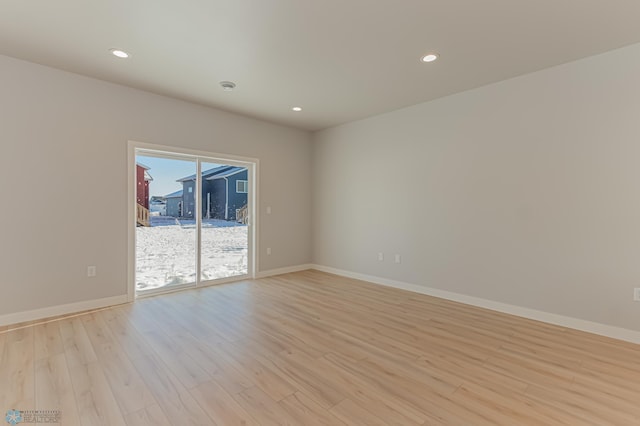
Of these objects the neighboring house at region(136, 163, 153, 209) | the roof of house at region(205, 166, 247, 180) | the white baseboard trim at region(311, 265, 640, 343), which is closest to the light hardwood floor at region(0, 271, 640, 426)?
the white baseboard trim at region(311, 265, 640, 343)

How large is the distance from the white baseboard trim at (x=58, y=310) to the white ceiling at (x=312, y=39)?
277 centimetres

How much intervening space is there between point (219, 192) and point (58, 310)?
2519 mm

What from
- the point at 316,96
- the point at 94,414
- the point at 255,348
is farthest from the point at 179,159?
the point at 94,414

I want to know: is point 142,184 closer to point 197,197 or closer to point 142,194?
point 142,194

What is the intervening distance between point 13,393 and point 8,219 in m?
2.07

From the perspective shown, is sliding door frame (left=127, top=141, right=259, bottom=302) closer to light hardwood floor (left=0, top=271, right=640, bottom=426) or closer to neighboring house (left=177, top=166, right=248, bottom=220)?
neighboring house (left=177, top=166, right=248, bottom=220)

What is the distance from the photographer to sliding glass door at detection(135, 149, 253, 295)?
4.10 m

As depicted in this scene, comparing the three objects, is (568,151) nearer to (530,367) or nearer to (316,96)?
(530,367)

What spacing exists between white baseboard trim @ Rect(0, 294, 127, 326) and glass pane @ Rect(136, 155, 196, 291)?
37 cm

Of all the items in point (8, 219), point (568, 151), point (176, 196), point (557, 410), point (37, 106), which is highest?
point (37, 106)

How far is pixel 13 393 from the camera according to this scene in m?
1.91

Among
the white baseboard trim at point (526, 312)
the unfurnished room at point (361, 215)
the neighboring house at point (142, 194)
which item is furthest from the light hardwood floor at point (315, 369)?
the neighboring house at point (142, 194)

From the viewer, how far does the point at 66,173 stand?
3.39 m

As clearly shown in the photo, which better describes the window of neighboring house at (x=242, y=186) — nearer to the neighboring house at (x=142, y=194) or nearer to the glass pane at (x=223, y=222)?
the glass pane at (x=223, y=222)
